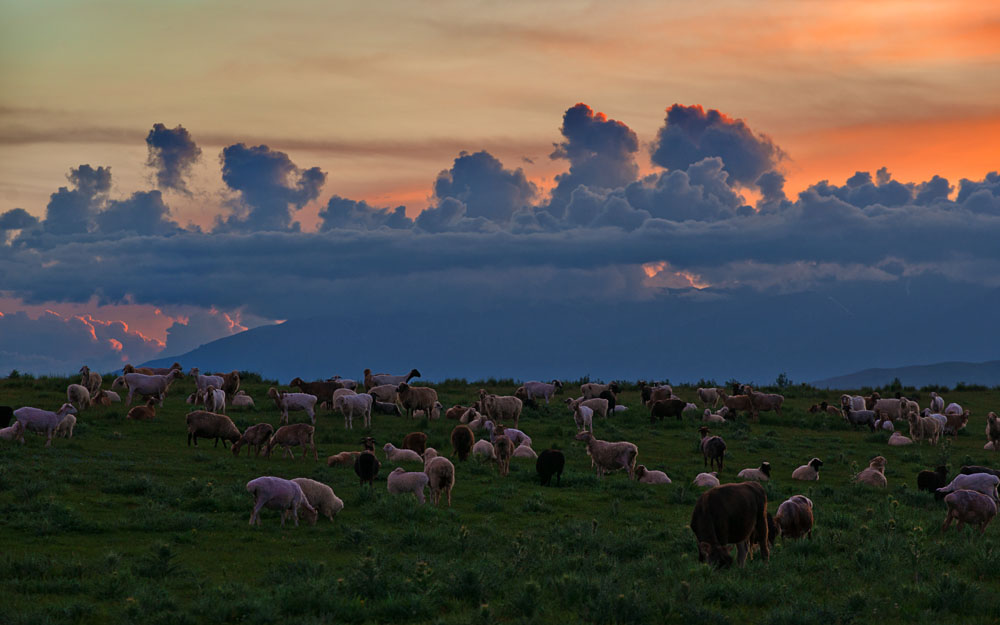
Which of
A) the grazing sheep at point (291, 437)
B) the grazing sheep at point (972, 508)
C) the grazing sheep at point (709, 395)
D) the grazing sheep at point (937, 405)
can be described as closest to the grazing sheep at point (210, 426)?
the grazing sheep at point (291, 437)

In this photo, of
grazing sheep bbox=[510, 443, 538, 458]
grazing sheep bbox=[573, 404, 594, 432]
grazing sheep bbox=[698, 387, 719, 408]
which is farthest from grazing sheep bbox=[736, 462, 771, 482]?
grazing sheep bbox=[698, 387, 719, 408]

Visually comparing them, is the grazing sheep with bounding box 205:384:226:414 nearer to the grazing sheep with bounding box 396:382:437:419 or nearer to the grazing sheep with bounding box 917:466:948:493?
the grazing sheep with bounding box 396:382:437:419

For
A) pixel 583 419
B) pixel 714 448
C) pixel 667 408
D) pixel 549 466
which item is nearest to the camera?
pixel 549 466

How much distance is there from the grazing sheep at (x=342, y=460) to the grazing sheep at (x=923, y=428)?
2765 centimetres

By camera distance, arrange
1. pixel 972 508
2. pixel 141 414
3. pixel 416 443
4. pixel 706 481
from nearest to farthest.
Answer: pixel 972 508 < pixel 706 481 < pixel 416 443 < pixel 141 414

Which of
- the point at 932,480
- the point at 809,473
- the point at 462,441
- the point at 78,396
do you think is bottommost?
the point at 809,473

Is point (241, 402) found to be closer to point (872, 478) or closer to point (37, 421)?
point (37, 421)

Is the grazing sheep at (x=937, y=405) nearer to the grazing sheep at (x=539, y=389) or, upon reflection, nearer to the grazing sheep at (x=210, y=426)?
the grazing sheep at (x=539, y=389)

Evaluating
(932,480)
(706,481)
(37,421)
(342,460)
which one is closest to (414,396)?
(342,460)

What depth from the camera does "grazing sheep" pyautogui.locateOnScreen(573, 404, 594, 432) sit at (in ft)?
127

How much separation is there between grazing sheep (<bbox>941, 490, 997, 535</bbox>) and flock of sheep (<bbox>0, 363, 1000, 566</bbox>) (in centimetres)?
3

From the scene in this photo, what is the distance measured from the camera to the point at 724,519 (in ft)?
50.0

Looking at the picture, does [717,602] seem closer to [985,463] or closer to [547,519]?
[547,519]

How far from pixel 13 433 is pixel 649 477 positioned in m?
20.9
